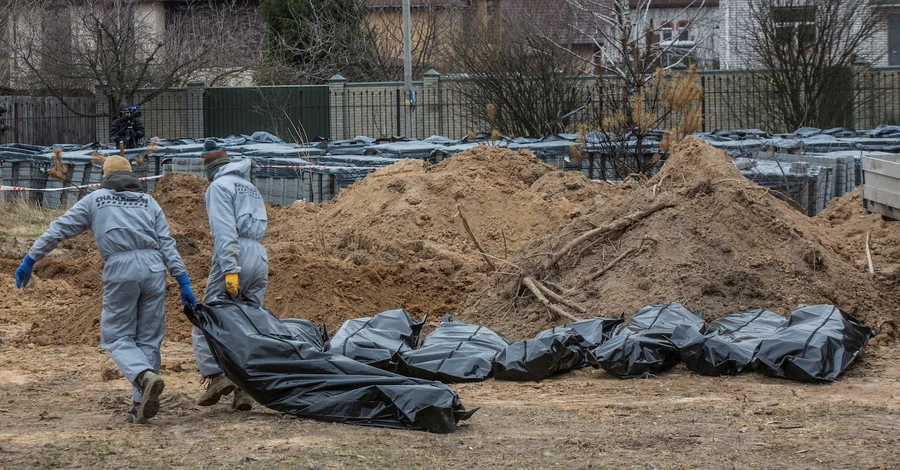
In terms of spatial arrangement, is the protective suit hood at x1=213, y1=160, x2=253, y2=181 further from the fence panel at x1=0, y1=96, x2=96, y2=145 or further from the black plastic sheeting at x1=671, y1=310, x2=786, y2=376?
the fence panel at x1=0, y1=96, x2=96, y2=145

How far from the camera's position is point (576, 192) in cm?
1373

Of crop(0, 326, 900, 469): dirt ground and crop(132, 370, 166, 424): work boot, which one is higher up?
crop(132, 370, 166, 424): work boot

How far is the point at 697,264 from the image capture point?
8750mm

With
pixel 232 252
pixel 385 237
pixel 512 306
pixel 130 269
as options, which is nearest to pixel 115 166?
pixel 130 269

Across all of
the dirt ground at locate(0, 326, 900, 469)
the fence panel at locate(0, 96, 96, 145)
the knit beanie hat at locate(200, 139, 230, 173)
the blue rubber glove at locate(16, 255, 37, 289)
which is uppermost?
the fence panel at locate(0, 96, 96, 145)

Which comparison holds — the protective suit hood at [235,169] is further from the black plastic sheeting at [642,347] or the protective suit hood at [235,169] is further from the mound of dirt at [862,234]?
the mound of dirt at [862,234]

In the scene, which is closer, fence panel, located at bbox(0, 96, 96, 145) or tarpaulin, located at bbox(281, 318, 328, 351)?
tarpaulin, located at bbox(281, 318, 328, 351)

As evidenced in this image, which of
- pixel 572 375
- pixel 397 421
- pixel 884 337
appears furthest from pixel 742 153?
pixel 397 421

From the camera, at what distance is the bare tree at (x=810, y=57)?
24656mm

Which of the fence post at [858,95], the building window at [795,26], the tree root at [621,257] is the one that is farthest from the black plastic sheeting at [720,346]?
the fence post at [858,95]

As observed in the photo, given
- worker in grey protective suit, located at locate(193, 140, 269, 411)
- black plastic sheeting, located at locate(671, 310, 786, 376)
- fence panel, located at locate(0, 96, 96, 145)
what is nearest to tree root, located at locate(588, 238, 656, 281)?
black plastic sheeting, located at locate(671, 310, 786, 376)

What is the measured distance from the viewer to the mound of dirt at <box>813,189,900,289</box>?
980cm

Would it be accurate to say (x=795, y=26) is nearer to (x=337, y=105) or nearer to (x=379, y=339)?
(x=337, y=105)

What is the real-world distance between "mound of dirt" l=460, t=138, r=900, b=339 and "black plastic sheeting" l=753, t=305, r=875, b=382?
0.85m
